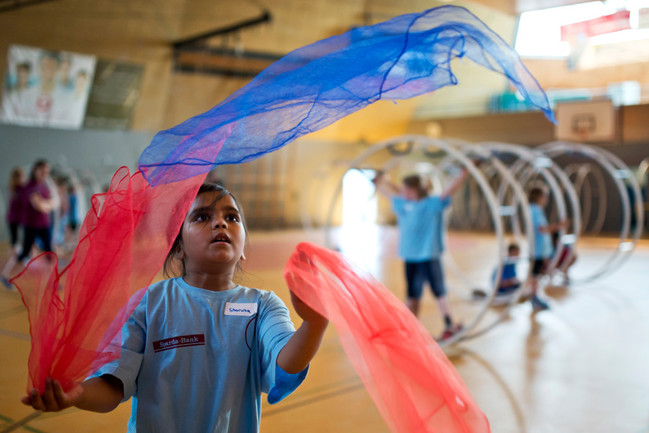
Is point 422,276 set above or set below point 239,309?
below

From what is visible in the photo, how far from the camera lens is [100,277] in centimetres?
138

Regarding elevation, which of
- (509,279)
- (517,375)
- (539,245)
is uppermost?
(539,245)

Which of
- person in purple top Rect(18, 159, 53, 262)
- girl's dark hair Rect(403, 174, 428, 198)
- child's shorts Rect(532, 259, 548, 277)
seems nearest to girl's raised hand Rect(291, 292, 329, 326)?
girl's dark hair Rect(403, 174, 428, 198)

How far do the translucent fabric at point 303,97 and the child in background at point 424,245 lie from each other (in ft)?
12.0

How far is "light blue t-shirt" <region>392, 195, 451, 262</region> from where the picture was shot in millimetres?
5098

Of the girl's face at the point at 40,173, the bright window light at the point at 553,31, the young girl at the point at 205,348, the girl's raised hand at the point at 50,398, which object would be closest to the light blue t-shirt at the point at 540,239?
the girl's face at the point at 40,173

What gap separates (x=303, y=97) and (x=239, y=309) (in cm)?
51

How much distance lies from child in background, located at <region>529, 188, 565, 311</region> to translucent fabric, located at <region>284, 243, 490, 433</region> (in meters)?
5.46

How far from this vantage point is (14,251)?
7605mm

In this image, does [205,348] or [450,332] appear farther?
[450,332]

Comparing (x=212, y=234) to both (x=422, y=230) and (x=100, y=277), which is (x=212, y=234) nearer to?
(x=100, y=277)

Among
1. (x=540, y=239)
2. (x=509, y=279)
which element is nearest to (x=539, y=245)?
(x=540, y=239)

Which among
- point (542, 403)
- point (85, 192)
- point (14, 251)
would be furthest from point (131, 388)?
point (85, 192)

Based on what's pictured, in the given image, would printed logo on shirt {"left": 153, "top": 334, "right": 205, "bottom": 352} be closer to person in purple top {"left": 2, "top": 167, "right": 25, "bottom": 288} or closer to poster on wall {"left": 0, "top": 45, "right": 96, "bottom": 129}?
person in purple top {"left": 2, "top": 167, "right": 25, "bottom": 288}
